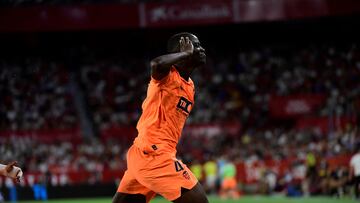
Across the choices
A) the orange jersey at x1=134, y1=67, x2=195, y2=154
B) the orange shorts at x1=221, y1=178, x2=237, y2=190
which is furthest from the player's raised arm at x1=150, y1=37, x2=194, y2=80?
the orange shorts at x1=221, y1=178, x2=237, y2=190

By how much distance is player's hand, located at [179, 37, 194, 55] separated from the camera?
21.6ft

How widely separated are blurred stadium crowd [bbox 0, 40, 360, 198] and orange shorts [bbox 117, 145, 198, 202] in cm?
1705

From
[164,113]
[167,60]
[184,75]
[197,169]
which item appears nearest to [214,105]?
[197,169]

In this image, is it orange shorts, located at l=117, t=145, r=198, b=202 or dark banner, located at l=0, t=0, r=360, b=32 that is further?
dark banner, located at l=0, t=0, r=360, b=32

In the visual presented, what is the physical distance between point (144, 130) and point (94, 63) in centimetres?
2898

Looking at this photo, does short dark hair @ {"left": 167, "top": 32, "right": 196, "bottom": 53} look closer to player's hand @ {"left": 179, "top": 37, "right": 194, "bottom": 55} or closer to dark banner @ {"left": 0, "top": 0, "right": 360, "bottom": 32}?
player's hand @ {"left": 179, "top": 37, "right": 194, "bottom": 55}

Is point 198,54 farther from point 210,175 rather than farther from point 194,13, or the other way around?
point 194,13

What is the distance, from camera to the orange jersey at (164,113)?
22.6ft

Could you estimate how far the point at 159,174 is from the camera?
272 inches

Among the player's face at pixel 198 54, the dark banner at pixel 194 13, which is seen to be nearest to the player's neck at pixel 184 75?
the player's face at pixel 198 54

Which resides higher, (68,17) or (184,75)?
(184,75)

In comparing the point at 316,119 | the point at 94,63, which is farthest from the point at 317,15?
the point at 94,63

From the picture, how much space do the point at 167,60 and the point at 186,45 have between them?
36cm

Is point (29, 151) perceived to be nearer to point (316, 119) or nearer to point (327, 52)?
point (316, 119)
